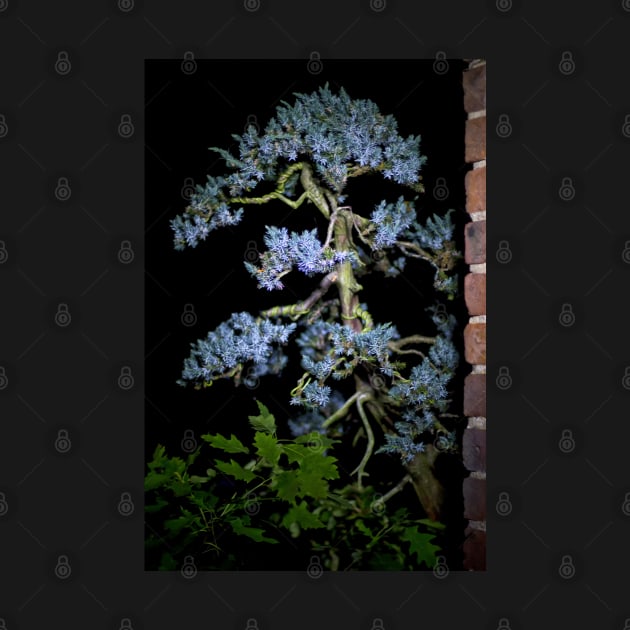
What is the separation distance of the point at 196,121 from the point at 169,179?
0.95ft

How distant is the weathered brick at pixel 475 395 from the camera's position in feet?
9.40

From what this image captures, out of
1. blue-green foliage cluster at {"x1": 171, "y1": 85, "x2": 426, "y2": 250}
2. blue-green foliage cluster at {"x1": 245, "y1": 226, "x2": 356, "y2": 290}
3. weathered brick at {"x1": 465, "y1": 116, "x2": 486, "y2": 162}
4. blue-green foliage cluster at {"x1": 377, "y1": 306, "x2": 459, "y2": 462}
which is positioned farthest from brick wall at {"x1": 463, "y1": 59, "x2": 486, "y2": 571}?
blue-green foliage cluster at {"x1": 245, "y1": 226, "x2": 356, "y2": 290}

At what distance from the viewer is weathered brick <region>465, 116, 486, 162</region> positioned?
9.44 feet

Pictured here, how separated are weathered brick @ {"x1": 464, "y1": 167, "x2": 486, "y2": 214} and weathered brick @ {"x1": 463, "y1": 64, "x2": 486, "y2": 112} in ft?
0.85

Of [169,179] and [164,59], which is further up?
[164,59]

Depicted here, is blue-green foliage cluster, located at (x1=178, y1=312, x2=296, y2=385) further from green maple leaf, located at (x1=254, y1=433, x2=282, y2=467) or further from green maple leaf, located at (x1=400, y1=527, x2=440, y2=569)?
green maple leaf, located at (x1=400, y1=527, x2=440, y2=569)

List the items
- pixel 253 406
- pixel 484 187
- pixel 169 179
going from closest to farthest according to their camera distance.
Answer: pixel 484 187
pixel 169 179
pixel 253 406

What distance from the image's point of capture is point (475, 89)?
2904 mm

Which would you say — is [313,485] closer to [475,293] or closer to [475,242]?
[475,293]

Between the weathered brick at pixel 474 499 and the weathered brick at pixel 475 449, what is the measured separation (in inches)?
2.2

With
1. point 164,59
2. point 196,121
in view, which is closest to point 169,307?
point 196,121

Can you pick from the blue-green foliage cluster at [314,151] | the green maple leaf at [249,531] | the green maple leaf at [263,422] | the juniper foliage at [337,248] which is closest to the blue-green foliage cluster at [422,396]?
the juniper foliage at [337,248]
